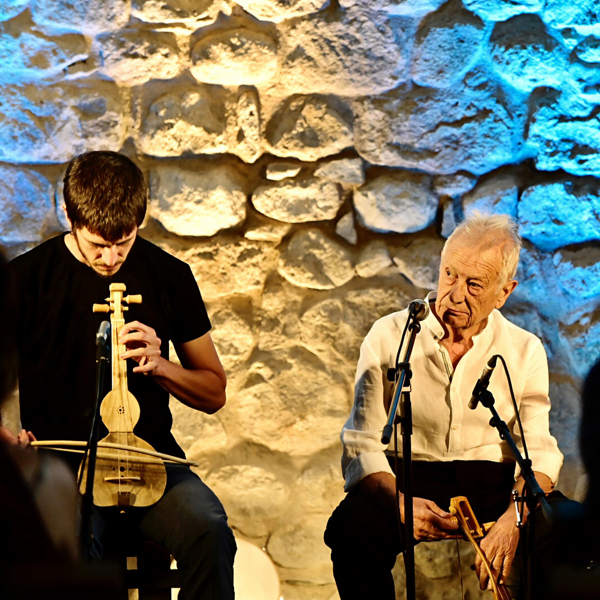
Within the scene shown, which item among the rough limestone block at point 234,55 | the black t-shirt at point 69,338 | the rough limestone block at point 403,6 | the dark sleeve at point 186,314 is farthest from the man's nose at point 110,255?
the rough limestone block at point 403,6

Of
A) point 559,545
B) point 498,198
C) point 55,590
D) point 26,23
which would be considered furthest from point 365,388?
point 26,23

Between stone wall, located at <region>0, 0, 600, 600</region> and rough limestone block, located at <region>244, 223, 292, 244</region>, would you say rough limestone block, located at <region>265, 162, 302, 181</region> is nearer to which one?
stone wall, located at <region>0, 0, 600, 600</region>

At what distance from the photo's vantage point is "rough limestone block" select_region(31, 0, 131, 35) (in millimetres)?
2967

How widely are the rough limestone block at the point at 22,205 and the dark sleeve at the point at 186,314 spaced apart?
76 centimetres

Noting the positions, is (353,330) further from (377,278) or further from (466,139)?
(466,139)

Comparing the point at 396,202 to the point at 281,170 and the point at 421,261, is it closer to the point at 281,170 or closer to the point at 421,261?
the point at 421,261

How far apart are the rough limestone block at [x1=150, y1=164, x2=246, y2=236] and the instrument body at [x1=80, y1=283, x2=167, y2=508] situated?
2.77 feet

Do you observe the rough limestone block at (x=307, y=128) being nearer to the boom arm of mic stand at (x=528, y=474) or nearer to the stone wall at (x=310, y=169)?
the stone wall at (x=310, y=169)

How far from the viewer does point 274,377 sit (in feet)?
10.3

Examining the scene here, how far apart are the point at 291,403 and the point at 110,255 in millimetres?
1088

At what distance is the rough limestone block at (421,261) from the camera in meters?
3.14

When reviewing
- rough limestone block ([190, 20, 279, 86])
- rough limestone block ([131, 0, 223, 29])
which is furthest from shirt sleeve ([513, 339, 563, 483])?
rough limestone block ([131, 0, 223, 29])

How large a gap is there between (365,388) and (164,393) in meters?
0.68

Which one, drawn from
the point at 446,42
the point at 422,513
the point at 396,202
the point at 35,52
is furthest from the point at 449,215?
the point at 35,52
